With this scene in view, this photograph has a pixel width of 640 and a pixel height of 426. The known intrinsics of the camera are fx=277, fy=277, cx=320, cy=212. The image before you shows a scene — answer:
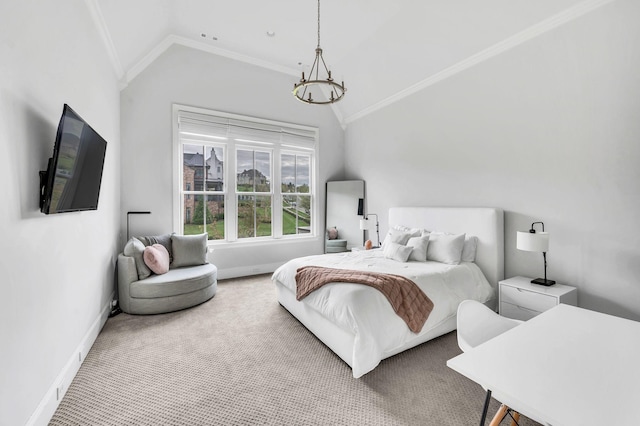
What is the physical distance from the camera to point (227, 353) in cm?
249

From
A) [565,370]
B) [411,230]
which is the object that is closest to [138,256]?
[411,230]

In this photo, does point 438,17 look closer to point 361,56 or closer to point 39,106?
point 361,56

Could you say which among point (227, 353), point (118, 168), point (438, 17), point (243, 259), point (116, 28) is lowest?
point (227, 353)

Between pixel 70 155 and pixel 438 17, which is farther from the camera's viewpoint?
pixel 438 17

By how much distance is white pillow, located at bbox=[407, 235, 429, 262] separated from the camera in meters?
3.43

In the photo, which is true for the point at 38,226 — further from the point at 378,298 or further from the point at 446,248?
the point at 446,248

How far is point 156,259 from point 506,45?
4923mm

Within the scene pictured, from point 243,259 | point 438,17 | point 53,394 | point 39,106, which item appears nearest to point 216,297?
point 243,259

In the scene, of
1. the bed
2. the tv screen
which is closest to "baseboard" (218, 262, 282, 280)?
the bed

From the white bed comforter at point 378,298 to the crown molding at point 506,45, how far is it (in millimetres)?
2562

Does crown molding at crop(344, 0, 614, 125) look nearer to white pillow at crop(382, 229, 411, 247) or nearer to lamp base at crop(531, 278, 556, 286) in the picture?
white pillow at crop(382, 229, 411, 247)

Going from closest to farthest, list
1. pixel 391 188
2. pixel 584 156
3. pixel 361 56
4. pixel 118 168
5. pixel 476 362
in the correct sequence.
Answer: pixel 476 362, pixel 584 156, pixel 118 168, pixel 361 56, pixel 391 188

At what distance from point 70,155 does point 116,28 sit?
7.06 ft

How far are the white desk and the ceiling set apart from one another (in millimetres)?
2998
